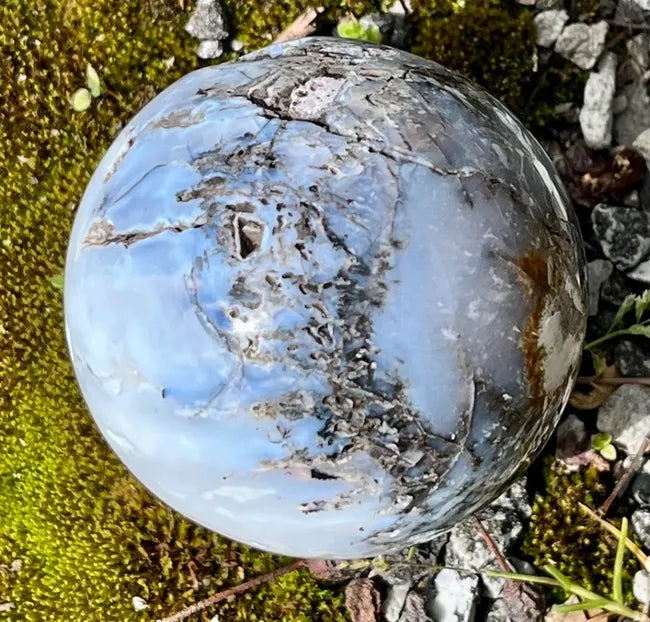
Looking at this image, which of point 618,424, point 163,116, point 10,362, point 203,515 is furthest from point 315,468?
point 10,362

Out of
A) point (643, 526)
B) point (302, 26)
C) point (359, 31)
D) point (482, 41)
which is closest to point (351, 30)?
point (359, 31)

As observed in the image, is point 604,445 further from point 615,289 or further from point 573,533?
point 615,289

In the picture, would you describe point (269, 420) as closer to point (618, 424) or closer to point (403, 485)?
point (403, 485)

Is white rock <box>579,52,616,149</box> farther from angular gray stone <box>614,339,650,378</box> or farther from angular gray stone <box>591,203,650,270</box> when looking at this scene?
angular gray stone <box>614,339,650,378</box>

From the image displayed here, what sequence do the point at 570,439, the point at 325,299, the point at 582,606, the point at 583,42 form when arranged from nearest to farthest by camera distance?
the point at 325,299
the point at 582,606
the point at 570,439
the point at 583,42

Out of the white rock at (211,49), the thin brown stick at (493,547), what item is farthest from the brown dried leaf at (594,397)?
the white rock at (211,49)
